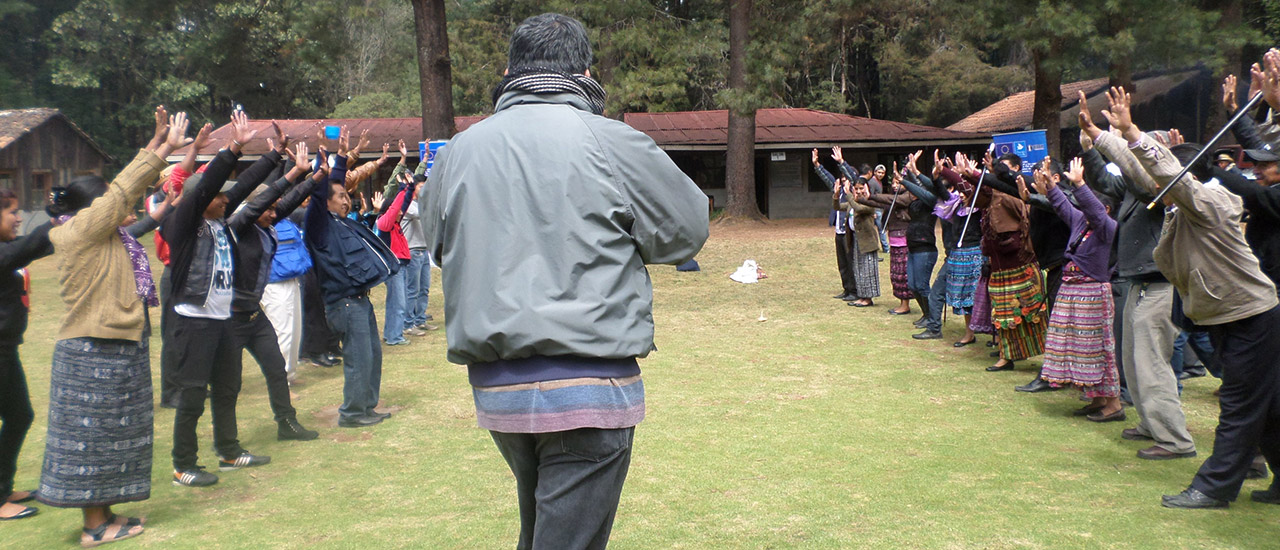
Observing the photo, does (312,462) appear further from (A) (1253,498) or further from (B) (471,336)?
(A) (1253,498)

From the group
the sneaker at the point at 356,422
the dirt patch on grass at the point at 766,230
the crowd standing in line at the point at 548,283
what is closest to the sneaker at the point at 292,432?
the crowd standing in line at the point at 548,283

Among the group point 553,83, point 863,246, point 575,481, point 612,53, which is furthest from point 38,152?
point 575,481

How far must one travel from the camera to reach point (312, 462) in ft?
19.2

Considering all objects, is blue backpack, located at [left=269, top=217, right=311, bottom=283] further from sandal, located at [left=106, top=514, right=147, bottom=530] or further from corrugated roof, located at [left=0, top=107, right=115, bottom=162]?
corrugated roof, located at [left=0, top=107, right=115, bottom=162]

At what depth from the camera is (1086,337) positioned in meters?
6.37

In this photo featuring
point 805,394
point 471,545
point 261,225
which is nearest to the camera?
point 471,545

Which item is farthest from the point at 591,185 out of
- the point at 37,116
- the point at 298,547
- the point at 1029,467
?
the point at 37,116

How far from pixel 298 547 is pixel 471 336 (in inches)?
103

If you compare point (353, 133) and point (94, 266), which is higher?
point (353, 133)

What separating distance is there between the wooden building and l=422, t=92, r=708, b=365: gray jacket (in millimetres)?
26950

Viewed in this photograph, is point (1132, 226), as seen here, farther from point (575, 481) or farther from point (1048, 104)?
point (1048, 104)

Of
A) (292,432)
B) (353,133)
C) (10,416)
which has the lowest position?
(292,432)

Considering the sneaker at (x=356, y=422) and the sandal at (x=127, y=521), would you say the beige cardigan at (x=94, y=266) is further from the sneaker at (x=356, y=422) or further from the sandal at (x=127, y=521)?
the sneaker at (x=356, y=422)

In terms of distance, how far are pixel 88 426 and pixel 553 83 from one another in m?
3.35
